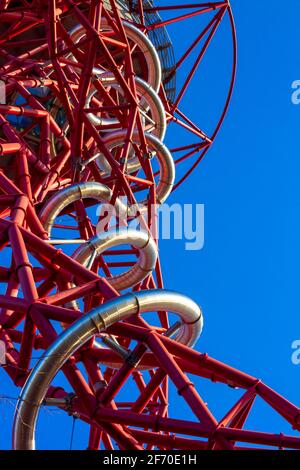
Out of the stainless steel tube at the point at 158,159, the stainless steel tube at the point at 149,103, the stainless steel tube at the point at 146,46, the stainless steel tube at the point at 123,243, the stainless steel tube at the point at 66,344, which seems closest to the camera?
the stainless steel tube at the point at 66,344

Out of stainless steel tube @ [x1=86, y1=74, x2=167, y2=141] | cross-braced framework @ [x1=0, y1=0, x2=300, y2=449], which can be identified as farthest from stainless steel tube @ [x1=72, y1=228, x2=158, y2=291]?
stainless steel tube @ [x1=86, y1=74, x2=167, y2=141]

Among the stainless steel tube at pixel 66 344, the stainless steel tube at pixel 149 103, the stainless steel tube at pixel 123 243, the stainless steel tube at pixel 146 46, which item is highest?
the stainless steel tube at pixel 146 46

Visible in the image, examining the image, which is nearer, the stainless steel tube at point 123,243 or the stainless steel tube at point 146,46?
the stainless steel tube at point 123,243

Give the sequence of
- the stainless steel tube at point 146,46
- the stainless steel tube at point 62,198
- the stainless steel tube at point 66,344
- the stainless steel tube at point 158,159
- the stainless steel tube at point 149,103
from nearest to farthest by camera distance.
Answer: the stainless steel tube at point 66,344 < the stainless steel tube at point 62,198 < the stainless steel tube at point 158,159 < the stainless steel tube at point 149,103 < the stainless steel tube at point 146,46

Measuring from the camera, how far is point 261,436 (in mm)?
12398

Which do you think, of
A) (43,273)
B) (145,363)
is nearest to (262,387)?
(145,363)

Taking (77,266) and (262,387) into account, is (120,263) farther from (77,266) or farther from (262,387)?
Result: (262,387)

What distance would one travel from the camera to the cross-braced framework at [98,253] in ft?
42.6

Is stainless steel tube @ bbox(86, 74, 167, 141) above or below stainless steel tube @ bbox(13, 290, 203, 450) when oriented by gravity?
above

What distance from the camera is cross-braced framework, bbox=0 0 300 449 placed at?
12984 mm

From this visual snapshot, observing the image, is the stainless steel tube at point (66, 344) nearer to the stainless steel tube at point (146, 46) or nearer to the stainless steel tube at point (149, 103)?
the stainless steel tube at point (149, 103)

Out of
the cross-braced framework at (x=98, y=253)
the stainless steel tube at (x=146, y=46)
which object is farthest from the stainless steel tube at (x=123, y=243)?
the stainless steel tube at (x=146, y=46)

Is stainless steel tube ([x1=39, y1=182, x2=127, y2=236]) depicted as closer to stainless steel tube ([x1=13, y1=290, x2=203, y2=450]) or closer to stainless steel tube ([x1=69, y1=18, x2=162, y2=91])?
stainless steel tube ([x1=69, y1=18, x2=162, y2=91])
